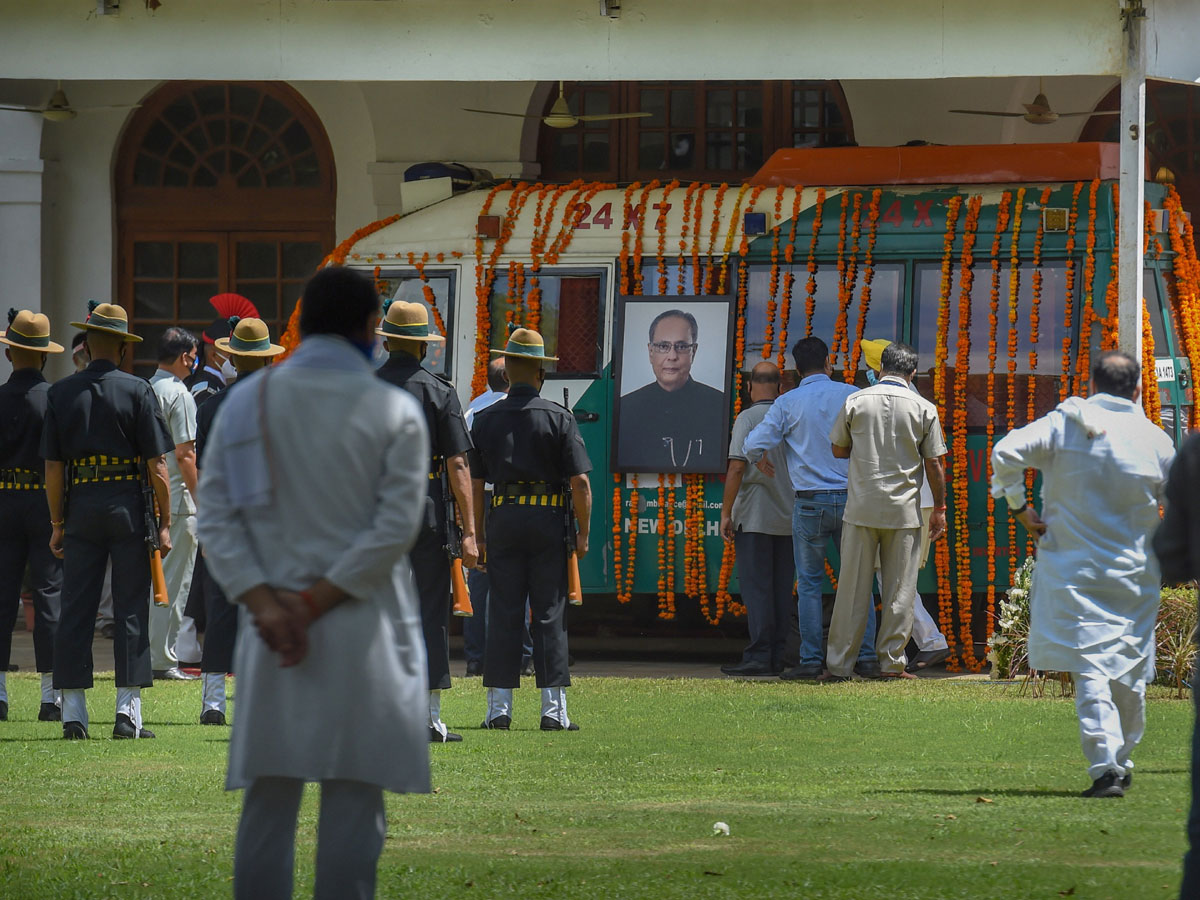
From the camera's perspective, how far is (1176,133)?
15.5 m

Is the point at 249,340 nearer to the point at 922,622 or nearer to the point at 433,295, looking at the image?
the point at 433,295

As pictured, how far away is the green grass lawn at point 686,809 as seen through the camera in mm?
5449

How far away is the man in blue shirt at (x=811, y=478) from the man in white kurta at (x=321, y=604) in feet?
23.9

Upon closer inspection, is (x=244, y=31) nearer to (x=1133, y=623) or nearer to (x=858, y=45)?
(x=858, y=45)

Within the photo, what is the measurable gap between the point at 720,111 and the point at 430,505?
27.6ft

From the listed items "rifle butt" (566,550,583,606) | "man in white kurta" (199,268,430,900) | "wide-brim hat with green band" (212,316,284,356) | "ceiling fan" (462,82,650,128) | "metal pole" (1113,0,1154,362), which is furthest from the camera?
"ceiling fan" (462,82,650,128)

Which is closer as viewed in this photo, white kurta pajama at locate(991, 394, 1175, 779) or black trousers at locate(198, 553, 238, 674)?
white kurta pajama at locate(991, 394, 1175, 779)

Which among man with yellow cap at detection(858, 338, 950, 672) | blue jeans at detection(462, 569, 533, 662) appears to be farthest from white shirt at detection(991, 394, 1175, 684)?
blue jeans at detection(462, 569, 533, 662)

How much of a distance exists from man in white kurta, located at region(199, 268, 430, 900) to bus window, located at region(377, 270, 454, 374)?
8.27 m

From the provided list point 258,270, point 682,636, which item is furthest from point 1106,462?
point 258,270

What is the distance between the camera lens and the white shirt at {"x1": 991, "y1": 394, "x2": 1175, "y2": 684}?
6.94 m

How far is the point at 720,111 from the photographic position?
16.2 metres

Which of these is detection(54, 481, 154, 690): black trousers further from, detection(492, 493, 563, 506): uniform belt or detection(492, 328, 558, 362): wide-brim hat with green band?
detection(492, 328, 558, 362): wide-brim hat with green band

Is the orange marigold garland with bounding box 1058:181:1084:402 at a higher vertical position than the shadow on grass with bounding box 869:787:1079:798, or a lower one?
higher
